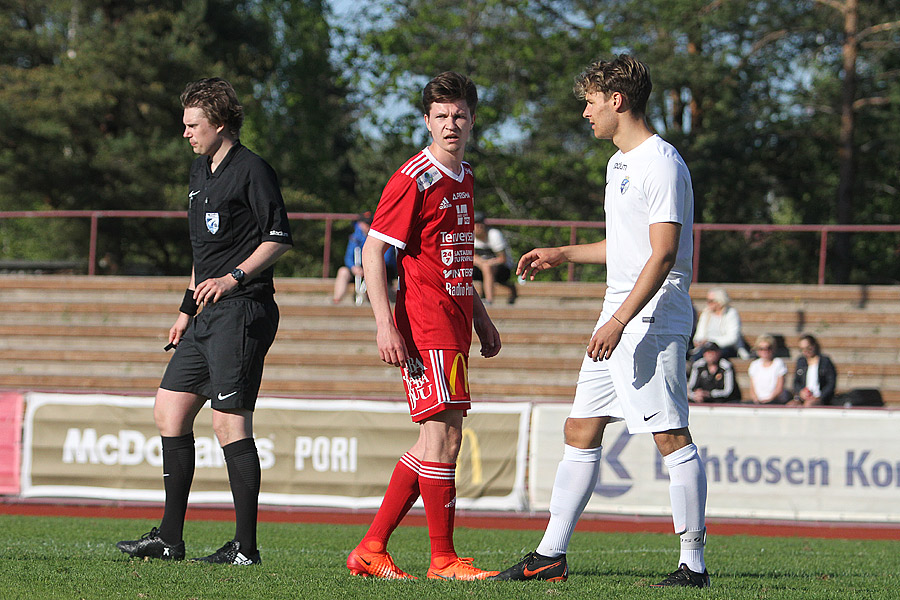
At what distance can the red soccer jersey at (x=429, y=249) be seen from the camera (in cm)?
448

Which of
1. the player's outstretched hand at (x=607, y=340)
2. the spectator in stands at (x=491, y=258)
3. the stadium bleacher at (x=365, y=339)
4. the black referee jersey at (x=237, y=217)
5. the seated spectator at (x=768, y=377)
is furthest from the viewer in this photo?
the stadium bleacher at (x=365, y=339)

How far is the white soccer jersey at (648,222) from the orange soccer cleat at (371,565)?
1404 mm

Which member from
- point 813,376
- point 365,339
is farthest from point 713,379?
point 365,339

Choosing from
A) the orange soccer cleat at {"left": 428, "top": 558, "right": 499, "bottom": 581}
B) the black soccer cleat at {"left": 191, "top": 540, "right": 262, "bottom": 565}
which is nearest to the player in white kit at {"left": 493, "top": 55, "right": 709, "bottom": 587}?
the orange soccer cleat at {"left": 428, "top": 558, "right": 499, "bottom": 581}

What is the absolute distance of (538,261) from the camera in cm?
488

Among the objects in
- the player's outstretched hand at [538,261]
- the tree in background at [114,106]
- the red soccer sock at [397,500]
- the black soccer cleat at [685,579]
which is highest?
the tree in background at [114,106]

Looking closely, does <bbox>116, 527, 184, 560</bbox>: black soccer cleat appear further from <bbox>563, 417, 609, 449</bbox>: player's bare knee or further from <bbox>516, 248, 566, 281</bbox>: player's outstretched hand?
<bbox>516, 248, 566, 281</bbox>: player's outstretched hand

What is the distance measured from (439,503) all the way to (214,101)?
7.14 feet

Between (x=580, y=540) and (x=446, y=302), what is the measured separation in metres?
4.41

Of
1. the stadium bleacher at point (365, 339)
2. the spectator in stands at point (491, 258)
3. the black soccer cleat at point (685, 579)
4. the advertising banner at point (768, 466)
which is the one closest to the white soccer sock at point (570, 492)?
the black soccer cleat at point (685, 579)

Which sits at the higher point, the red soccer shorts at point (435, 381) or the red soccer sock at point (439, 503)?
the red soccer shorts at point (435, 381)

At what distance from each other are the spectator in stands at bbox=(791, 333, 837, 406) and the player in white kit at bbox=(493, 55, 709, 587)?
9.11 meters

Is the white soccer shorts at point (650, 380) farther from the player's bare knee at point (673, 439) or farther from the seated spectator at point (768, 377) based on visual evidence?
the seated spectator at point (768, 377)

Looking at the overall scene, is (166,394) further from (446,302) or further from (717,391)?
(717,391)
